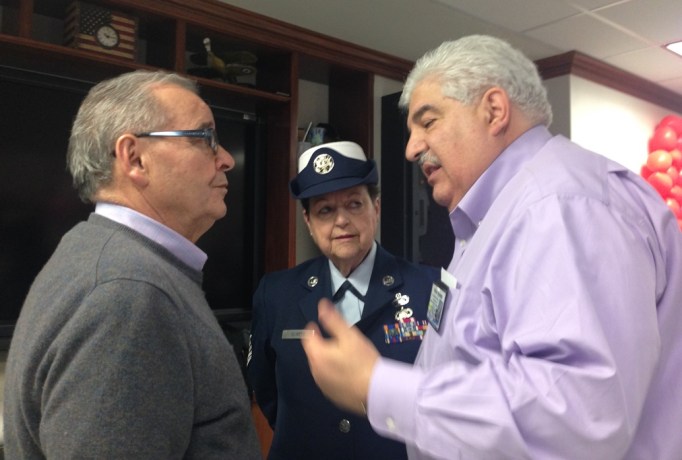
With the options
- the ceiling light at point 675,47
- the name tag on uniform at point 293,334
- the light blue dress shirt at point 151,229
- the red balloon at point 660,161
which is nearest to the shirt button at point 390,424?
the light blue dress shirt at point 151,229

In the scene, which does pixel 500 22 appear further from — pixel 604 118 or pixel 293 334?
pixel 293 334

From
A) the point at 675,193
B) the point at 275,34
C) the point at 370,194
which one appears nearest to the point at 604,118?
the point at 675,193

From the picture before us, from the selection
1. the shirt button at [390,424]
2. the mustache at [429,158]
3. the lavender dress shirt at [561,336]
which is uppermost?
the mustache at [429,158]

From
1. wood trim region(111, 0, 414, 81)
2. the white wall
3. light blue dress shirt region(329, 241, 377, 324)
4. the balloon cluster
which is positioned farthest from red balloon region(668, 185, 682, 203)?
light blue dress shirt region(329, 241, 377, 324)

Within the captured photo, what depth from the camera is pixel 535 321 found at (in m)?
0.70

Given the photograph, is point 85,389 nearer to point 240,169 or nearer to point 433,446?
point 433,446

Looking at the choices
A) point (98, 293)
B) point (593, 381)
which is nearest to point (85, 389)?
point (98, 293)

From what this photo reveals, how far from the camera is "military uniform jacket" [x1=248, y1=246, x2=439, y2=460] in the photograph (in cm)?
145

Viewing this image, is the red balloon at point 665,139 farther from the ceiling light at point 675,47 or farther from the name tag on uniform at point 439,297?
the name tag on uniform at point 439,297

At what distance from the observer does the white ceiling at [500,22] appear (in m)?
2.59

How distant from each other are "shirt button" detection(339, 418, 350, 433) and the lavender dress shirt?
0.68 m

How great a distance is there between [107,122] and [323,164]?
75cm

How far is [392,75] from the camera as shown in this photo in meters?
3.35

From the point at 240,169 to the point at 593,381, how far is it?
238 centimetres
